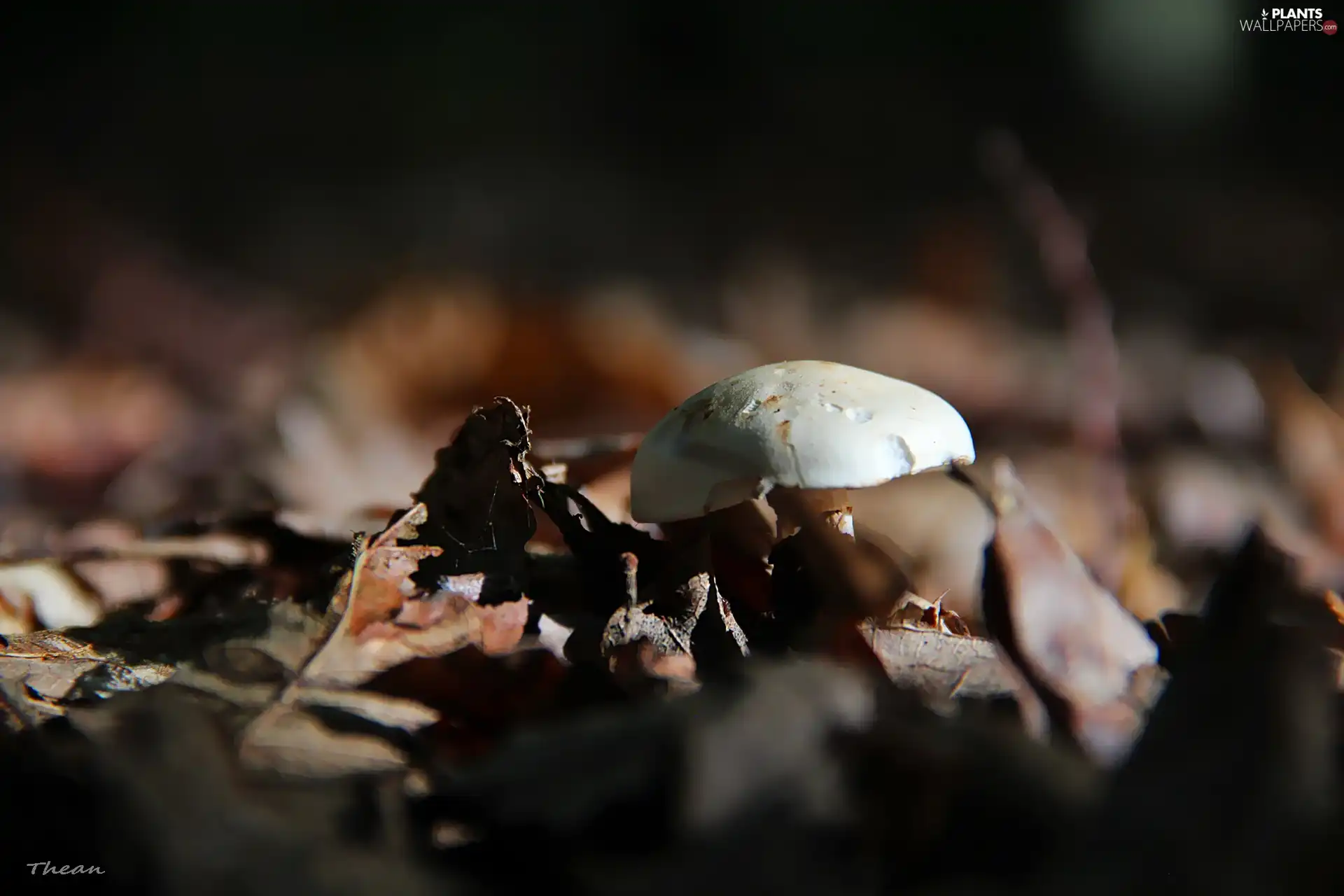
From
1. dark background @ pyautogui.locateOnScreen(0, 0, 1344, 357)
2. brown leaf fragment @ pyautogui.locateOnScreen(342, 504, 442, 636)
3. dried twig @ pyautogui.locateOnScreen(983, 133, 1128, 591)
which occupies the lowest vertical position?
dried twig @ pyautogui.locateOnScreen(983, 133, 1128, 591)

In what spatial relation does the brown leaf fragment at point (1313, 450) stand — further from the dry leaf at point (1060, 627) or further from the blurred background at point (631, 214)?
the dry leaf at point (1060, 627)

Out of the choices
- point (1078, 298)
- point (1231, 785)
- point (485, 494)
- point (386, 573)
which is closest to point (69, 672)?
point (386, 573)

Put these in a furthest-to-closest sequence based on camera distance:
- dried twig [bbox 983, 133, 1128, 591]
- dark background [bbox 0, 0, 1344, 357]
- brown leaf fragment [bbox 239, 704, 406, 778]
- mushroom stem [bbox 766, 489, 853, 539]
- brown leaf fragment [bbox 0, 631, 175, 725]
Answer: dark background [bbox 0, 0, 1344, 357], dried twig [bbox 983, 133, 1128, 591], mushroom stem [bbox 766, 489, 853, 539], brown leaf fragment [bbox 0, 631, 175, 725], brown leaf fragment [bbox 239, 704, 406, 778]

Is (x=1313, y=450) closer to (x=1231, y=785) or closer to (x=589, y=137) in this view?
(x=1231, y=785)

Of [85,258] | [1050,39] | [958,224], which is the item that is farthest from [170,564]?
[1050,39]

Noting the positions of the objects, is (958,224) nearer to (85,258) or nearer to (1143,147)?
(1143,147)

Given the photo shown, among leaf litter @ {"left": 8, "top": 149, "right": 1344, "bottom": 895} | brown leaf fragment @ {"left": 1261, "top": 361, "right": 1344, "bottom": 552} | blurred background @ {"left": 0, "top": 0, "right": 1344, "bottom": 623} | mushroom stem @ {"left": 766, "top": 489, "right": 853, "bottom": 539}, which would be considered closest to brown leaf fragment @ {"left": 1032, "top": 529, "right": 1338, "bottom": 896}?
leaf litter @ {"left": 8, "top": 149, "right": 1344, "bottom": 895}

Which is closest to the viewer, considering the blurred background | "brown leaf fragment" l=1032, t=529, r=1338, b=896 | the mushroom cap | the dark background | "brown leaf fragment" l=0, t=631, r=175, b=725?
"brown leaf fragment" l=1032, t=529, r=1338, b=896

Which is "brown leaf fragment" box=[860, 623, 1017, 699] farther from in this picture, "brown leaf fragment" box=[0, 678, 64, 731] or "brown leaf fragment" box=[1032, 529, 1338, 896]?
"brown leaf fragment" box=[0, 678, 64, 731]
